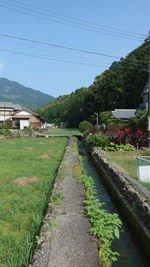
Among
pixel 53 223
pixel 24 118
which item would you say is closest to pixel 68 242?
pixel 53 223

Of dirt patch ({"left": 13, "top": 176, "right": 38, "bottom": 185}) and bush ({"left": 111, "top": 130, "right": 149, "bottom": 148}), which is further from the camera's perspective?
bush ({"left": 111, "top": 130, "right": 149, "bottom": 148})

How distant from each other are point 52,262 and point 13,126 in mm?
47158

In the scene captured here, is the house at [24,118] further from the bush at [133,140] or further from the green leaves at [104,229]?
the green leaves at [104,229]

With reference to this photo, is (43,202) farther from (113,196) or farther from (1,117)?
(1,117)

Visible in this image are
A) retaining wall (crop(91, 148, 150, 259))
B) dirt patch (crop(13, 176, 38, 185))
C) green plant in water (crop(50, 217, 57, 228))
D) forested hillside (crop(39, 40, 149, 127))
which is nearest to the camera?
green plant in water (crop(50, 217, 57, 228))

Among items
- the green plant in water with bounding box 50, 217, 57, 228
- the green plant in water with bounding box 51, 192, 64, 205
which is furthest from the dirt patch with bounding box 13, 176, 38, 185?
the green plant in water with bounding box 50, 217, 57, 228

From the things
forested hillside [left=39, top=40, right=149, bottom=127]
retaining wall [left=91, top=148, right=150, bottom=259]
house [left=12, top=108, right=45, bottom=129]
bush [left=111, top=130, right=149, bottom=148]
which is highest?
forested hillside [left=39, top=40, right=149, bottom=127]

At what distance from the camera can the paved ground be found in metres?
2.78

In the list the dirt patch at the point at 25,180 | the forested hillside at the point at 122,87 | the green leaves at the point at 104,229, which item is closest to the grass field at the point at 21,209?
the dirt patch at the point at 25,180

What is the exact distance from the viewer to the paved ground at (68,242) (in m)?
2.78

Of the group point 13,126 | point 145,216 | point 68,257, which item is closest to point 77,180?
point 145,216

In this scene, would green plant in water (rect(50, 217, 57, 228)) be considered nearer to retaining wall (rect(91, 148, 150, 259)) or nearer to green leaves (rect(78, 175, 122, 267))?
green leaves (rect(78, 175, 122, 267))

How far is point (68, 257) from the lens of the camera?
2873 mm

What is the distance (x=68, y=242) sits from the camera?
322 centimetres
